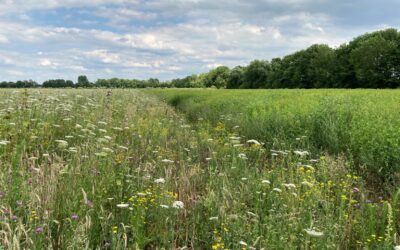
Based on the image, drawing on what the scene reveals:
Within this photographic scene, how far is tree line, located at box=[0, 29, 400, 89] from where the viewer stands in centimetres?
6175

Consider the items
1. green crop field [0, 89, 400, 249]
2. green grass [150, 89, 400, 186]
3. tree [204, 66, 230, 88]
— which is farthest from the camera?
tree [204, 66, 230, 88]

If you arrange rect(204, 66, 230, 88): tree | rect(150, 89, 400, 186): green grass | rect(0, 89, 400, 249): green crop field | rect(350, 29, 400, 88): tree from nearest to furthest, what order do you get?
rect(0, 89, 400, 249): green crop field
rect(150, 89, 400, 186): green grass
rect(350, 29, 400, 88): tree
rect(204, 66, 230, 88): tree

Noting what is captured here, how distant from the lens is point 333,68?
75.6 m

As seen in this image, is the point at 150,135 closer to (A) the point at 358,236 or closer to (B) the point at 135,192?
(B) the point at 135,192

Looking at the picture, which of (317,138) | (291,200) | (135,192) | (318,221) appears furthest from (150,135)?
(318,221)

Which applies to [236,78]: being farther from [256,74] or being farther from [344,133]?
[344,133]

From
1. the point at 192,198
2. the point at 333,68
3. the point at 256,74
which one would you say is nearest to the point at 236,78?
the point at 256,74

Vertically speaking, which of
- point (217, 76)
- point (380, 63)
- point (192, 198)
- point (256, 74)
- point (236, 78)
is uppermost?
point (217, 76)

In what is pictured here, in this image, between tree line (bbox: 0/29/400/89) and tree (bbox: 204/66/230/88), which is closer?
tree line (bbox: 0/29/400/89)

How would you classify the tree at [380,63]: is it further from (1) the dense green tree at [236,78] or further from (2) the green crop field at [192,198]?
(1) the dense green tree at [236,78]

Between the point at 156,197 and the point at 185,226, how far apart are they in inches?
20.6

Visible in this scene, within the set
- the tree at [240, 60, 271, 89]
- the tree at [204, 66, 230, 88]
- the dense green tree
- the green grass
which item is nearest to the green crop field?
the green grass

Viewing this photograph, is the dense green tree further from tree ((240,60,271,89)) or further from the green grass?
the green grass

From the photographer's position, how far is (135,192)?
17.3ft
